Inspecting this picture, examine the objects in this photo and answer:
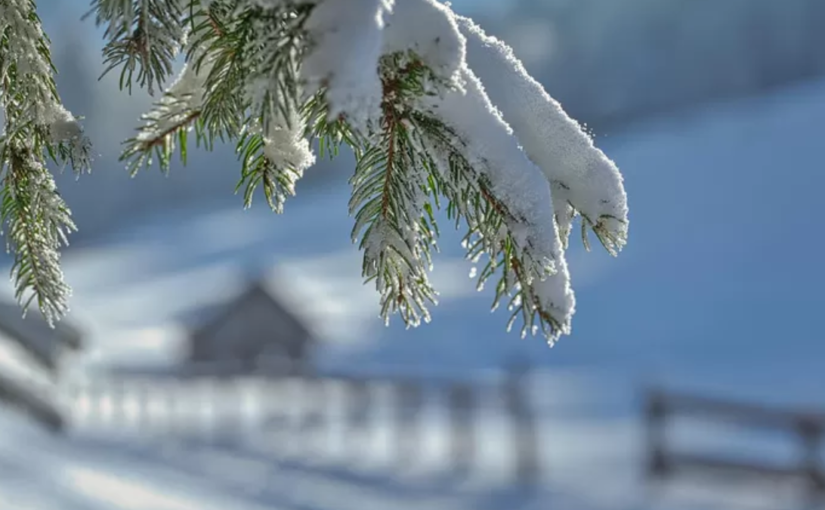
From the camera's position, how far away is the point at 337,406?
50.1ft

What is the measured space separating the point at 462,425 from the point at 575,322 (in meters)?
26.8

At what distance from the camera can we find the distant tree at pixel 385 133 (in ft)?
3.32

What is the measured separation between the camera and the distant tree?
1.01 metres

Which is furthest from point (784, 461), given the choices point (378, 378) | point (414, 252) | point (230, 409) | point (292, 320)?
point (414, 252)

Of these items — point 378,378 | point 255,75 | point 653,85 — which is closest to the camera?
point 255,75

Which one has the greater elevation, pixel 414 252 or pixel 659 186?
pixel 659 186

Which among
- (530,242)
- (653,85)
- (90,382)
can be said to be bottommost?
(530,242)

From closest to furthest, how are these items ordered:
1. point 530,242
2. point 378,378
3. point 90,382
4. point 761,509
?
1. point 530,242
2. point 761,509
3. point 378,378
4. point 90,382

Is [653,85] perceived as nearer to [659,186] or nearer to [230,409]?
[659,186]

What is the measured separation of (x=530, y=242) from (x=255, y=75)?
17.0 inches

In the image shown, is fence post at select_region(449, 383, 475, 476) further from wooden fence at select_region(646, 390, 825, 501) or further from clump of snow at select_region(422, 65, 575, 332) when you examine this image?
clump of snow at select_region(422, 65, 575, 332)

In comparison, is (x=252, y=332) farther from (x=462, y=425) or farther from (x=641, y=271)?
(x=641, y=271)

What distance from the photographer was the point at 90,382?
56.4 feet

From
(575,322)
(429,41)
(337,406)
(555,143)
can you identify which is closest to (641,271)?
(575,322)
